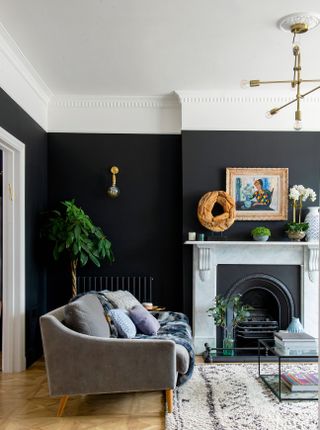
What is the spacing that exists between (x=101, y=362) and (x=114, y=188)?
2495mm

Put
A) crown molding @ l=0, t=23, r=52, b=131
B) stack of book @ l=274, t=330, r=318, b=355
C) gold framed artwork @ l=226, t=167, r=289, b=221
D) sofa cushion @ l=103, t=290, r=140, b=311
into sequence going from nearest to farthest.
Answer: stack of book @ l=274, t=330, r=318, b=355, crown molding @ l=0, t=23, r=52, b=131, sofa cushion @ l=103, t=290, r=140, b=311, gold framed artwork @ l=226, t=167, r=289, b=221

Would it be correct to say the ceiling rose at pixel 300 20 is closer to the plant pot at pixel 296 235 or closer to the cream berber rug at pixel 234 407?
the plant pot at pixel 296 235

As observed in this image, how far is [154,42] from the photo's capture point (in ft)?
12.6

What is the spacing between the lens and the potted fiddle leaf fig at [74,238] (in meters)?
4.77

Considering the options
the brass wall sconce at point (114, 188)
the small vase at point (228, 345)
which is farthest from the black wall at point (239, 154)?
the brass wall sconce at point (114, 188)

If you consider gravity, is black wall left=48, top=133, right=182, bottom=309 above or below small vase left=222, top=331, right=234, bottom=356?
above

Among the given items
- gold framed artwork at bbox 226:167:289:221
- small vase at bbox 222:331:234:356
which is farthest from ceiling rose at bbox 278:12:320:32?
small vase at bbox 222:331:234:356

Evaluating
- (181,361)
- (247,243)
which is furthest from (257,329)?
(181,361)

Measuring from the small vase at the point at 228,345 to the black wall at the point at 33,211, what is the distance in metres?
2.03

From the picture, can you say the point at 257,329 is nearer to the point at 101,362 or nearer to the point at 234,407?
the point at 234,407

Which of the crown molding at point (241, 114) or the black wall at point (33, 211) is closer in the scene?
A: the black wall at point (33, 211)

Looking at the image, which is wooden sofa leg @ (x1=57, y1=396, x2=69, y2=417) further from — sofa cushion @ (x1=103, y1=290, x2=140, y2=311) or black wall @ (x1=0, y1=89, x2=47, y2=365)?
black wall @ (x1=0, y1=89, x2=47, y2=365)

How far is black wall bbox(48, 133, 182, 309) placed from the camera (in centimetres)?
543

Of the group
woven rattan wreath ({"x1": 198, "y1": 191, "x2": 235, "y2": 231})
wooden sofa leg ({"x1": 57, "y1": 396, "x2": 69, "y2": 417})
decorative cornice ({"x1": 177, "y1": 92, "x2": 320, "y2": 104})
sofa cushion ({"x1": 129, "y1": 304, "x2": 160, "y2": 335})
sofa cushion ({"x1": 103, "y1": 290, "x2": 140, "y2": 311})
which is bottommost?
wooden sofa leg ({"x1": 57, "y1": 396, "x2": 69, "y2": 417})
